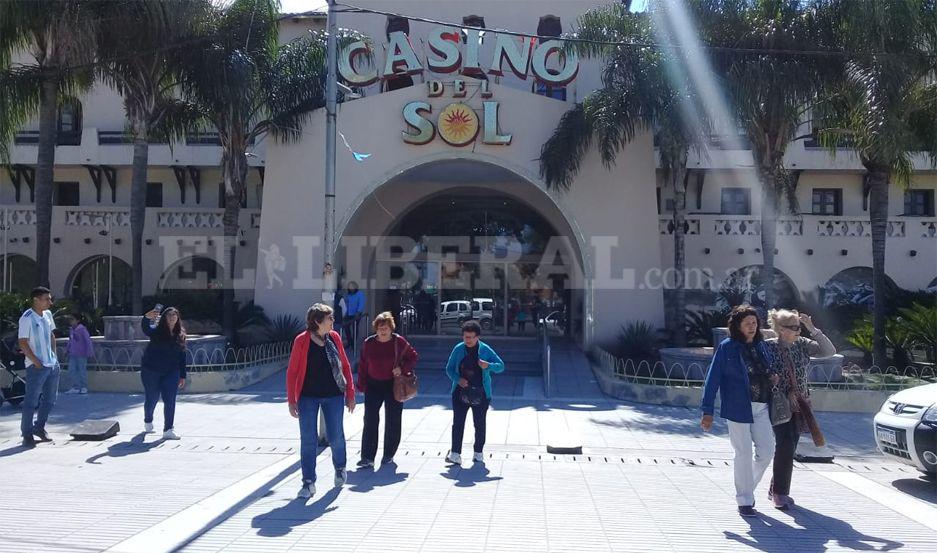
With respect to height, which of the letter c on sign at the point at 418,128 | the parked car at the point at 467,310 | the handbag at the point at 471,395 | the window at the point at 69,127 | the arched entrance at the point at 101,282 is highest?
the window at the point at 69,127

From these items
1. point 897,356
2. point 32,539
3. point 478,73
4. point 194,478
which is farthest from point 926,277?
point 32,539

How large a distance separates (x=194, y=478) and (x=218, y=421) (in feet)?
12.3

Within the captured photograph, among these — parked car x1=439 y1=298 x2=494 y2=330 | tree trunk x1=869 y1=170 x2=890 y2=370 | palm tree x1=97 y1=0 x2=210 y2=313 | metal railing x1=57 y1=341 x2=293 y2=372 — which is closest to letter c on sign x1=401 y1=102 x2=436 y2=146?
palm tree x1=97 y1=0 x2=210 y2=313

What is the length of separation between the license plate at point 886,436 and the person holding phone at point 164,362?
7.94 m

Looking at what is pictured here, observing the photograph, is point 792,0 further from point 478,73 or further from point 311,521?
point 311,521

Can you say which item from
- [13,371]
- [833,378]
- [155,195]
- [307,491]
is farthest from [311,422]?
[155,195]

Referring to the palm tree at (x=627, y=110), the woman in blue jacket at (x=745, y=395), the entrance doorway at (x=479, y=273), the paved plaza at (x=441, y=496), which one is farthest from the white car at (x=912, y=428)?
the entrance doorway at (x=479, y=273)

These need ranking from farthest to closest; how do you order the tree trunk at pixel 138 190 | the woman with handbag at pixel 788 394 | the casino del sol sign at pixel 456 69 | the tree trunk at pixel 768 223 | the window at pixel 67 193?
the window at pixel 67 193 < the casino del sol sign at pixel 456 69 < the tree trunk at pixel 138 190 < the tree trunk at pixel 768 223 < the woman with handbag at pixel 788 394

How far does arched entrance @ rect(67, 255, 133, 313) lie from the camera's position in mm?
27375

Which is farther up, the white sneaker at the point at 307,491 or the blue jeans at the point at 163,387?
the blue jeans at the point at 163,387

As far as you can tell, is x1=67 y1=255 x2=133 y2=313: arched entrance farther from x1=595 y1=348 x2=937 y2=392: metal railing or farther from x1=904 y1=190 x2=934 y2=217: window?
x1=904 y1=190 x2=934 y2=217: window

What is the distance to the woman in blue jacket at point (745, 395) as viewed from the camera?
6926mm

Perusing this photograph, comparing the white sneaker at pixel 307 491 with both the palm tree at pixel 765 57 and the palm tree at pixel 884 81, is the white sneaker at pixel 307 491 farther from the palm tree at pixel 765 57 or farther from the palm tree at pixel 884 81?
the palm tree at pixel 884 81

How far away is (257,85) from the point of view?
18.5 meters
